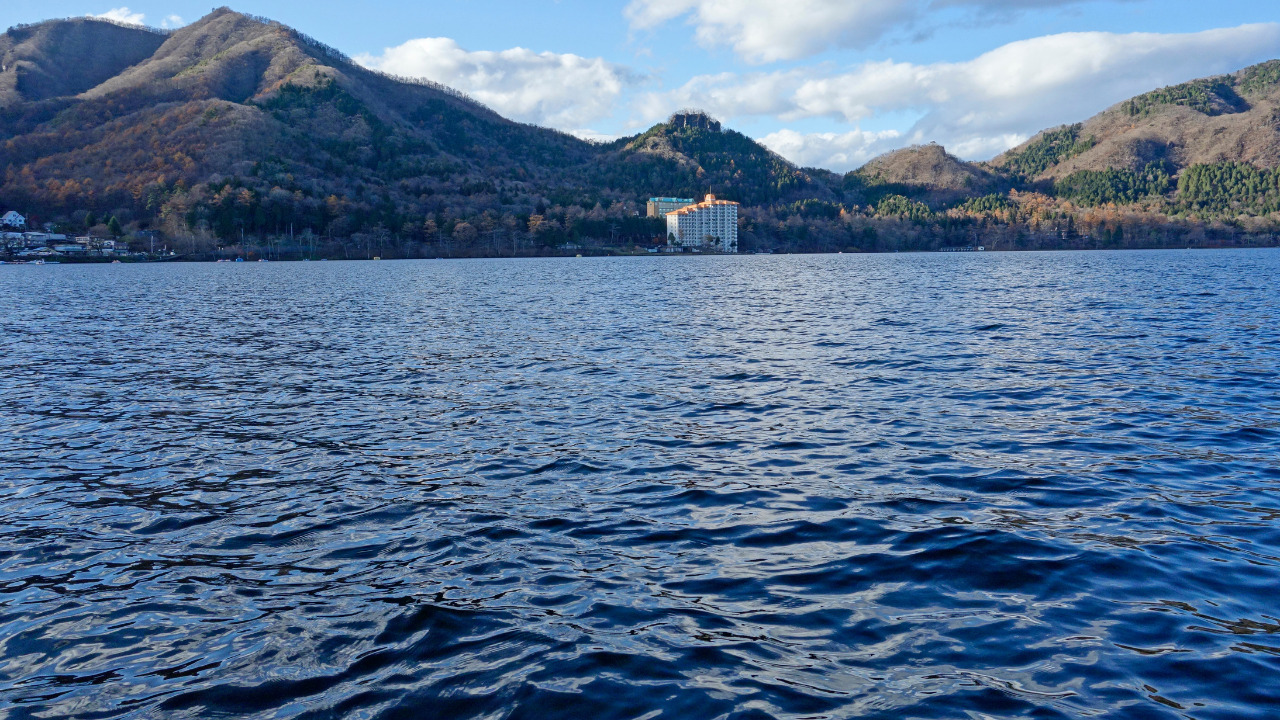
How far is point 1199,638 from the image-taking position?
8.29m

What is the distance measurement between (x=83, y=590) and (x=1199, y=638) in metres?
14.0

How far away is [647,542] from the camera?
11.5 metres

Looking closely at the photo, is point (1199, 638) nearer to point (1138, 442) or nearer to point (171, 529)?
point (1138, 442)

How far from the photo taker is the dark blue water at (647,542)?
24.9 ft

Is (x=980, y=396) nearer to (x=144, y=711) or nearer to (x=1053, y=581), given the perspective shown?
(x=1053, y=581)

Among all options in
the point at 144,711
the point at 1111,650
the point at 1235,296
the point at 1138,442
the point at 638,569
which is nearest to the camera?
the point at 144,711

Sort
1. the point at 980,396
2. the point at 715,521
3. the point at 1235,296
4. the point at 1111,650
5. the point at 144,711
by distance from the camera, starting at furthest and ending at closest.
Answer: the point at 1235,296
the point at 980,396
the point at 715,521
the point at 1111,650
the point at 144,711

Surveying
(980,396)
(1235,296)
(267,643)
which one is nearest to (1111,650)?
(267,643)

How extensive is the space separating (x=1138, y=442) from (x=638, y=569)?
1324 cm

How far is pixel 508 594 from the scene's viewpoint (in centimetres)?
969

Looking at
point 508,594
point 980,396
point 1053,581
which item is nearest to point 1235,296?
point 980,396

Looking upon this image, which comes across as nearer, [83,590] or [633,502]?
[83,590]

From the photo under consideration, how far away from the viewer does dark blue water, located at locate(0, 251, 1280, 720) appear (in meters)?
7.59

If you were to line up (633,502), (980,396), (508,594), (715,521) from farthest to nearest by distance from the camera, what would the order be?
(980,396) → (633,502) → (715,521) → (508,594)
